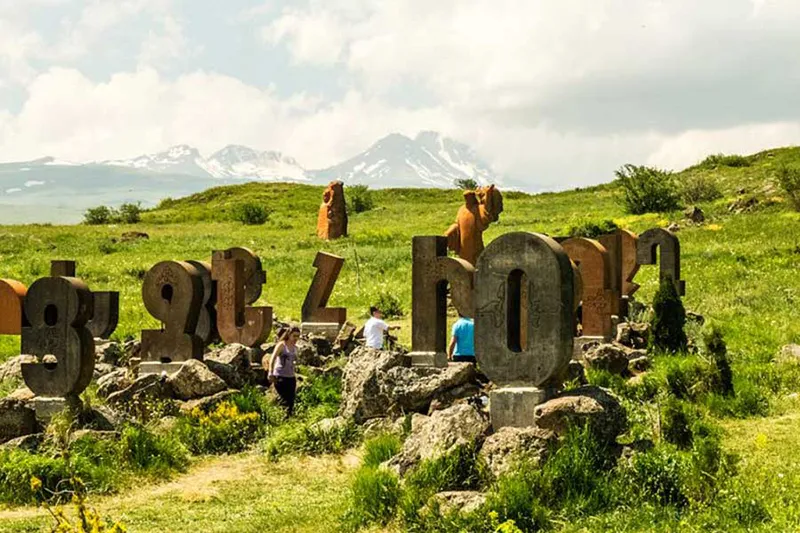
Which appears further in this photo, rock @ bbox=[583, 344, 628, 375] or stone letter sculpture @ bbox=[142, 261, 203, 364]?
stone letter sculpture @ bbox=[142, 261, 203, 364]

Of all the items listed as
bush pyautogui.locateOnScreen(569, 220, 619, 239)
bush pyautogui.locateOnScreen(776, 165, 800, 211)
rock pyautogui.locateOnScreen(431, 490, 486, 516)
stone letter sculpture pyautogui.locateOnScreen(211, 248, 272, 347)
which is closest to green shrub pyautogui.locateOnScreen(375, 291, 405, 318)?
stone letter sculpture pyautogui.locateOnScreen(211, 248, 272, 347)

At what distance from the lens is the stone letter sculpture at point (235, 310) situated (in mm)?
20000

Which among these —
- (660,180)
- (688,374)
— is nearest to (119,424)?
(688,374)

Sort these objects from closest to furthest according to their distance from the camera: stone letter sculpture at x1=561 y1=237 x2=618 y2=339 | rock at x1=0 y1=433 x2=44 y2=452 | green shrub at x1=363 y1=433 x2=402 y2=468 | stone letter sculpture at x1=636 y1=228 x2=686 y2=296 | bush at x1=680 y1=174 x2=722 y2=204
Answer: green shrub at x1=363 y1=433 x2=402 y2=468 < rock at x1=0 y1=433 x2=44 y2=452 < stone letter sculpture at x1=561 y1=237 x2=618 y2=339 < stone letter sculpture at x1=636 y1=228 x2=686 y2=296 < bush at x1=680 y1=174 x2=722 y2=204

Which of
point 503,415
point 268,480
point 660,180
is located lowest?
point 268,480

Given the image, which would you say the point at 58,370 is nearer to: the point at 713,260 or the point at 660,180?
the point at 713,260

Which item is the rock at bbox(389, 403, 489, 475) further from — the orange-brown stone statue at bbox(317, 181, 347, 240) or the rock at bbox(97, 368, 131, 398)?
the orange-brown stone statue at bbox(317, 181, 347, 240)

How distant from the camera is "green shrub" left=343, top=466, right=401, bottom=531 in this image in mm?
9789

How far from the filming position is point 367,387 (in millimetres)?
→ 14445

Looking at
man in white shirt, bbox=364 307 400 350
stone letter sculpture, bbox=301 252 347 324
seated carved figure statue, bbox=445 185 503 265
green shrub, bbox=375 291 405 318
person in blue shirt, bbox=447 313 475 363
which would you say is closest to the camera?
person in blue shirt, bbox=447 313 475 363

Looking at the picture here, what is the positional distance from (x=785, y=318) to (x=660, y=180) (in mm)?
24973

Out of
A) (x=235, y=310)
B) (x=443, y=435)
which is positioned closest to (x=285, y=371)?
(x=235, y=310)

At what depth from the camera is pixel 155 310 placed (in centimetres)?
1852

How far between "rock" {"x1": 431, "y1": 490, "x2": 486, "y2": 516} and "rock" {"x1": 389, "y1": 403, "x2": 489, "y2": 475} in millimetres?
614
